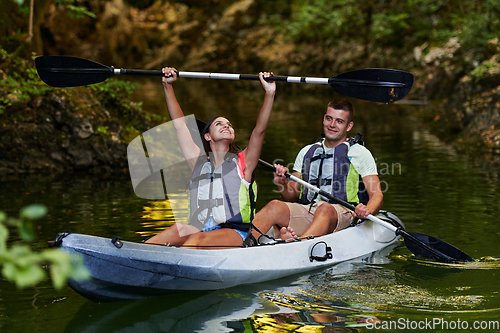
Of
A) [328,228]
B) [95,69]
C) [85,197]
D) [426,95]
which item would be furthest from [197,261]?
[426,95]

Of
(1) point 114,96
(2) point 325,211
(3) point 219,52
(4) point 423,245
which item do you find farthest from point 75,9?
(3) point 219,52

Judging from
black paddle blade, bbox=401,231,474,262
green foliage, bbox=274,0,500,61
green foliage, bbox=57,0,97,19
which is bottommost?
black paddle blade, bbox=401,231,474,262

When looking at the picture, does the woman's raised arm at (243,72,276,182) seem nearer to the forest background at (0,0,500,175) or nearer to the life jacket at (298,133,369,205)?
the life jacket at (298,133,369,205)

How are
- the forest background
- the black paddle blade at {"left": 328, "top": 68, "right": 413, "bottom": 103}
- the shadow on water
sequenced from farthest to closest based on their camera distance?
1. the forest background
2. the black paddle blade at {"left": 328, "top": 68, "right": 413, "bottom": 103}
3. the shadow on water

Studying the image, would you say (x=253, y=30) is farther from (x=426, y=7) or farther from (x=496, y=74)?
(x=496, y=74)

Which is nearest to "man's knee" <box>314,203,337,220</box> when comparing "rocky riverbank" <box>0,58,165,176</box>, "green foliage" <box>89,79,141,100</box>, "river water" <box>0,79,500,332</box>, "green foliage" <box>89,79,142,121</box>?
"river water" <box>0,79,500,332</box>

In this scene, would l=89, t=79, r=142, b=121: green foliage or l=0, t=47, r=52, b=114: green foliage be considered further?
l=89, t=79, r=142, b=121: green foliage

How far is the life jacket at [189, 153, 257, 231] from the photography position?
148 inches

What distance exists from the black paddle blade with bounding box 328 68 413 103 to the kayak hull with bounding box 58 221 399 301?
123 cm

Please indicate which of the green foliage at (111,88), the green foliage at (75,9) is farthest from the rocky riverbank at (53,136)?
the green foliage at (75,9)

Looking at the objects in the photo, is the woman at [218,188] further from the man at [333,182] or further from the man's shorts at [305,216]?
the man's shorts at [305,216]

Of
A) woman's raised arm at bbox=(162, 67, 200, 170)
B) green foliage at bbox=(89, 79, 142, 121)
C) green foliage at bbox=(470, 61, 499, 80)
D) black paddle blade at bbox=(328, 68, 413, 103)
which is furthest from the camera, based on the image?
green foliage at bbox=(470, 61, 499, 80)

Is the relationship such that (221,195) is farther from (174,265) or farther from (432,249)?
(432,249)

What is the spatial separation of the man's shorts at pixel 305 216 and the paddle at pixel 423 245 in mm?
171
